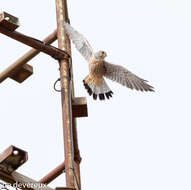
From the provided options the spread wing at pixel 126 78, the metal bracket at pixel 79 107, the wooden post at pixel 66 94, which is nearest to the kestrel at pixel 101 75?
the spread wing at pixel 126 78

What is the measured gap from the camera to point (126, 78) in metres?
8.23

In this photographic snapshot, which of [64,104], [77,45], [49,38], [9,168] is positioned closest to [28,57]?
[49,38]

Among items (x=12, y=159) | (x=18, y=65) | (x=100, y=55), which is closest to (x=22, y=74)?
(x=18, y=65)

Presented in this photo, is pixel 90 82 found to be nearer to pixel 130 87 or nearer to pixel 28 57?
pixel 130 87

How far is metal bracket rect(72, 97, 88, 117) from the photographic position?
554 cm

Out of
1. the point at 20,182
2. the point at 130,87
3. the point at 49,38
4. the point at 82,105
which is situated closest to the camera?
the point at 20,182

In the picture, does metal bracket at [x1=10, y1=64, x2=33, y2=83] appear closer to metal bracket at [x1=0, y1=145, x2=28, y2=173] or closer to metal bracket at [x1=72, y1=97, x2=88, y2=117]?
metal bracket at [x1=72, y1=97, x2=88, y2=117]

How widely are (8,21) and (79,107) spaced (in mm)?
854

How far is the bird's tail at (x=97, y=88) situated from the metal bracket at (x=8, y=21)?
3042mm

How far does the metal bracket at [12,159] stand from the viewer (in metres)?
4.26

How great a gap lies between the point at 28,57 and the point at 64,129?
0.91 metres

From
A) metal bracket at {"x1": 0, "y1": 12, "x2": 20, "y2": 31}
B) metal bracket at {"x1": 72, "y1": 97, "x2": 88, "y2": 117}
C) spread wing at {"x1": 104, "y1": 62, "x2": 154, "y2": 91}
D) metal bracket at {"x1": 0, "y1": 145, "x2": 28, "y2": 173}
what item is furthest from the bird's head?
metal bracket at {"x1": 0, "y1": 145, "x2": 28, "y2": 173}

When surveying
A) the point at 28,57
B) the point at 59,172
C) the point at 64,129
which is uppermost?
the point at 28,57

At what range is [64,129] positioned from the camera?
506 cm
